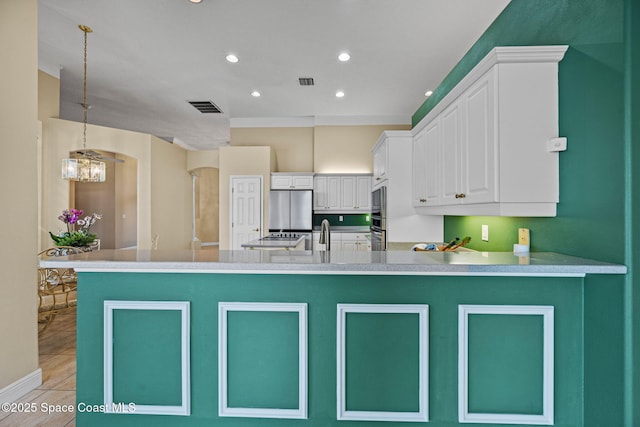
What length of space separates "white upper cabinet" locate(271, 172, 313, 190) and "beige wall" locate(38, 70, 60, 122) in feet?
11.1

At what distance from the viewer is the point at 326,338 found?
5.27ft

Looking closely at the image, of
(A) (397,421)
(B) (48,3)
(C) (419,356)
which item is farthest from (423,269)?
(B) (48,3)

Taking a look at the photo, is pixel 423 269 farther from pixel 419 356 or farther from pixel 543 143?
pixel 543 143

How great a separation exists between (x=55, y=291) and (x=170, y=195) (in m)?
4.49

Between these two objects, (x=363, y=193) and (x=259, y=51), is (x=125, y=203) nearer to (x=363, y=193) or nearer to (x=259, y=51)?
(x=363, y=193)

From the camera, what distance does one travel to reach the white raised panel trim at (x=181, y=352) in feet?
5.33

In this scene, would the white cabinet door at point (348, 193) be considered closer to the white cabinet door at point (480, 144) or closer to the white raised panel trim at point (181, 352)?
the white cabinet door at point (480, 144)

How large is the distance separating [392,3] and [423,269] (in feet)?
8.24

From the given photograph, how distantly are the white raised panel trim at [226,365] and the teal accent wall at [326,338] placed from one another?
29mm

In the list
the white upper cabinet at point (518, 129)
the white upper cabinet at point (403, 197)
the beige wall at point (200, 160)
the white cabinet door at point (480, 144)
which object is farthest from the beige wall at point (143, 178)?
the white upper cabinet at point (518, 129)

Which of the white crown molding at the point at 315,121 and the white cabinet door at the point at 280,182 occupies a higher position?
the white crown molding at the point at 315,121

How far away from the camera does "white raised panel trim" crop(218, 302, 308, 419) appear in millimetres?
1597

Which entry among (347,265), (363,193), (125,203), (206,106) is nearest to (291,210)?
(363,193)

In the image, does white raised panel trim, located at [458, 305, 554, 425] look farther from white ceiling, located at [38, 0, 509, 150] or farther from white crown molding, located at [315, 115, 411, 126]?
white crown molding, located at [315, 115, 411, 126]
